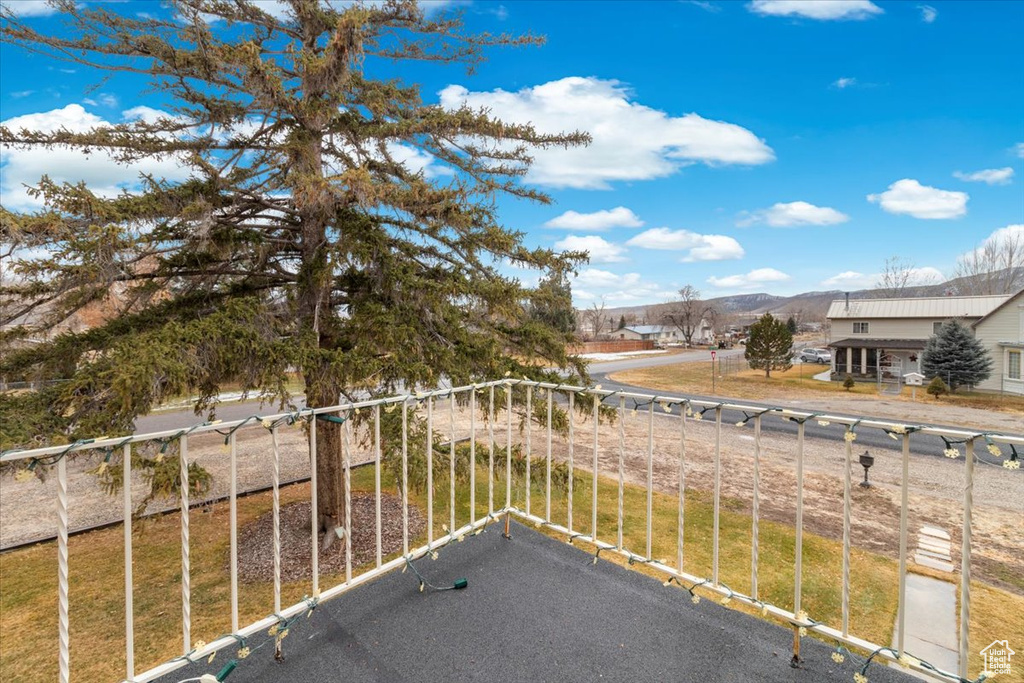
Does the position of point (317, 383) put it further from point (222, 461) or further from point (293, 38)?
point (222, 461)

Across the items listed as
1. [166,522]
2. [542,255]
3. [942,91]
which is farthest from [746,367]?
[166,522]

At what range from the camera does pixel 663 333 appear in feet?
194

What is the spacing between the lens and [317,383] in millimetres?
3490

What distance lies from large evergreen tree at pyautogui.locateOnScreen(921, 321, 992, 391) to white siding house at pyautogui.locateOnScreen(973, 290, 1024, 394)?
0.70 m

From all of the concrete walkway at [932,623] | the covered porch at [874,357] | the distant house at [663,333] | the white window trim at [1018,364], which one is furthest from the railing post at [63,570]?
the distant house at [663,333]

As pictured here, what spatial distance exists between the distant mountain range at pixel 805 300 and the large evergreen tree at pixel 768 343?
7931mm

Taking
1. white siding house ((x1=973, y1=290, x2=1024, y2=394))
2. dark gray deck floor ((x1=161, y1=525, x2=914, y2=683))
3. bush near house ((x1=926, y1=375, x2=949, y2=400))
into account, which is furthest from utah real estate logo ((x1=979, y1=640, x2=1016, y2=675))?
white siding house ((x1=973, y1=290, x2=1024, y2=394))

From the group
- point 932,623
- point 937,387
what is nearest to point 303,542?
point 932,623

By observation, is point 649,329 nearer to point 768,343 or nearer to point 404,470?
point 768,343

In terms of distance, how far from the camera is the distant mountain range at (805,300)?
28.8 m

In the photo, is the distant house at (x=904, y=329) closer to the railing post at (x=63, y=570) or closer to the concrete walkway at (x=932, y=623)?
the concrete walkway at (x=932, y=623)

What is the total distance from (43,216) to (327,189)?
1.63 metres

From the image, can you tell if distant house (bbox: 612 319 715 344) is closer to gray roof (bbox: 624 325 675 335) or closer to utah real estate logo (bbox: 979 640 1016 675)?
gray roof (bbox: 624 325 675 335)

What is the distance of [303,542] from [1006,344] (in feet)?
80.4
